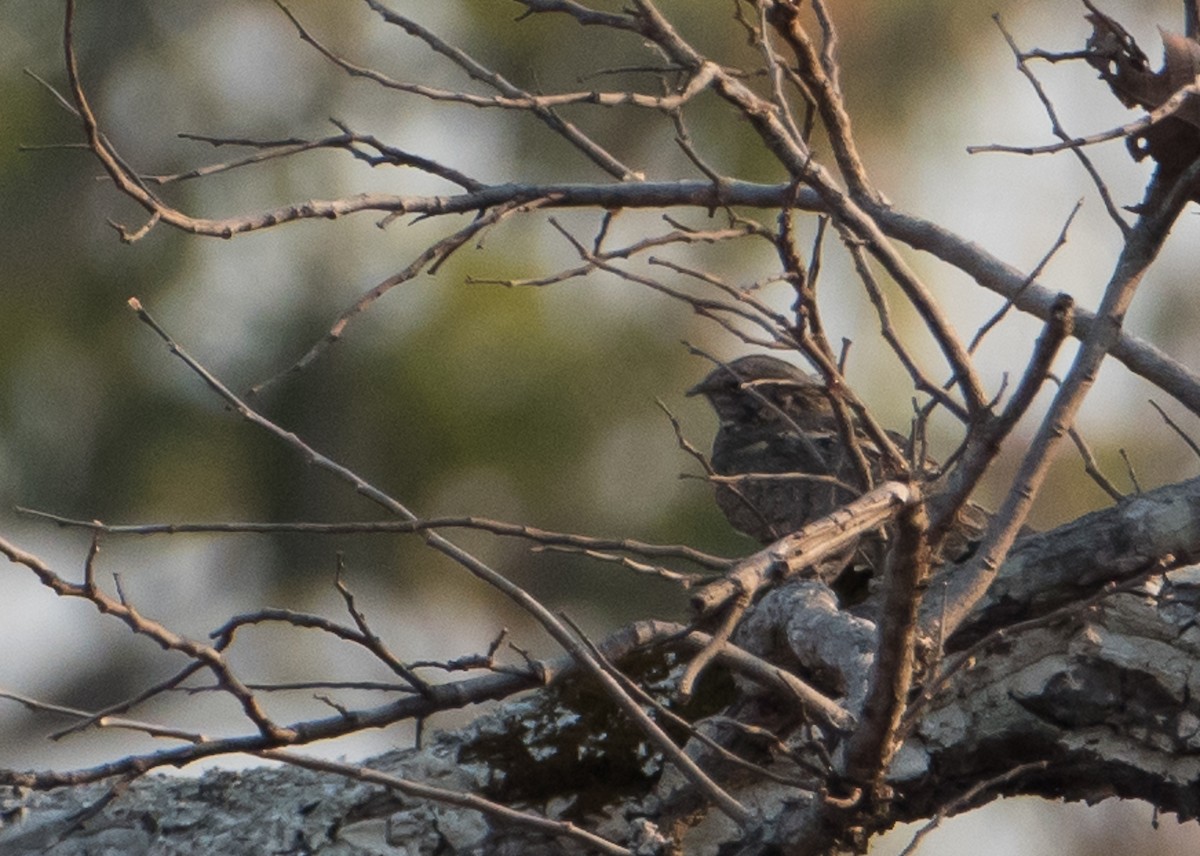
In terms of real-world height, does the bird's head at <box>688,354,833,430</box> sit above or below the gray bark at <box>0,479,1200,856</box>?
above

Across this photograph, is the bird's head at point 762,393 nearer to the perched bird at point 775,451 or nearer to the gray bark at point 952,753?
the perched bird at point 775,451

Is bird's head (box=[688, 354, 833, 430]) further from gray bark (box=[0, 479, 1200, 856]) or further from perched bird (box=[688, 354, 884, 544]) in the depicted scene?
gray bark (box=[0, 479, 1200, 856])

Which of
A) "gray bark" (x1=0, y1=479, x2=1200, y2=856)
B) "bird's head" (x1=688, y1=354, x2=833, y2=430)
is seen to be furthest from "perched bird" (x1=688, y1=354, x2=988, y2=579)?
"gray bark" (x1=0, y1=479, x2=1200, y2=856)

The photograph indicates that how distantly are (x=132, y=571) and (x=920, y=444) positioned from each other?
398 centimetres

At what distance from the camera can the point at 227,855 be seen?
2.53 m

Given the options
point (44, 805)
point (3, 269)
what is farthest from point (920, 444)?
point (3, 269)

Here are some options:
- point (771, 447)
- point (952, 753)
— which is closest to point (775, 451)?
point (771, 447)

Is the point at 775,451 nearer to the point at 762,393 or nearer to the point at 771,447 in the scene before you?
the point at 771,447

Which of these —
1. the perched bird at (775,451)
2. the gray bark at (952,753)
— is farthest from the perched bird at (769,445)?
the gray bark at (952,753)

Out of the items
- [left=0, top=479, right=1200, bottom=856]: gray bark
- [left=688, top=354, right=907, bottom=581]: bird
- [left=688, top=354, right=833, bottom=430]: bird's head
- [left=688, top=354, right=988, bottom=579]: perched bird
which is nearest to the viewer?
[left=0, top=479, right=1200, bottom=856]: gray bark

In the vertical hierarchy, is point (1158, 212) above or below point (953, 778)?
above

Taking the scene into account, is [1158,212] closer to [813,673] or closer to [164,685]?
[813,673]

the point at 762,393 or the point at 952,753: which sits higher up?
the point at 762,393

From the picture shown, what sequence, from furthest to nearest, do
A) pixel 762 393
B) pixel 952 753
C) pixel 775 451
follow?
pixel 775 451
pixel 762 393
pixel 952 753
